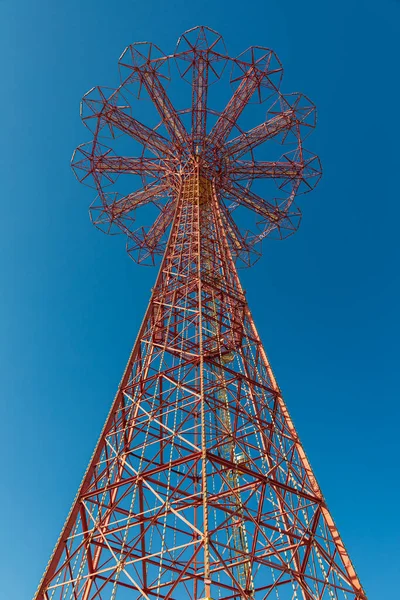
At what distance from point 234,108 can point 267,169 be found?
11.2 feet

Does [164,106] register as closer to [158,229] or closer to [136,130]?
[136,130]

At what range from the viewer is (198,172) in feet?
72.2

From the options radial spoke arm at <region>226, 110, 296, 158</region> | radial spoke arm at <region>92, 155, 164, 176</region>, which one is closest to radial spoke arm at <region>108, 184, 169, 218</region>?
radial spoke arm at <region>92, 155, 164, 176</region>

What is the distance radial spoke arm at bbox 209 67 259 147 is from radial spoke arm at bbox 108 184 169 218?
12.3 feet

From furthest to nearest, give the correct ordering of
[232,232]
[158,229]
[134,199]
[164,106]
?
[158,229]
[232,232]
[134,199]
[164,106]

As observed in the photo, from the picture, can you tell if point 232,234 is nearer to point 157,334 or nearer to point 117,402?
point 157,334

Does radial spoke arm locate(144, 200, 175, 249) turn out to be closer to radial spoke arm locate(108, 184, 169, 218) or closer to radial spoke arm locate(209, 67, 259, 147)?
radial spoke arm locate(108, 184, 169, 218)

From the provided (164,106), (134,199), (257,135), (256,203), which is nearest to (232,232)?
(256,203)

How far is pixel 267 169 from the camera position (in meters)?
24.2

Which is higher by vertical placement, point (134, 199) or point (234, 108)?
point (234, 108)

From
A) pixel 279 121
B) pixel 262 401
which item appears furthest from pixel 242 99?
pixel 262 401

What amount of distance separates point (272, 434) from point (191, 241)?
856 centimetres

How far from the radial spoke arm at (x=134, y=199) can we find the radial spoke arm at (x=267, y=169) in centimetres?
405

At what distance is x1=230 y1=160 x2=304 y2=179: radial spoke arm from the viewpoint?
2397cm
